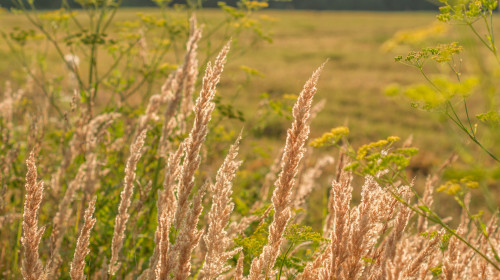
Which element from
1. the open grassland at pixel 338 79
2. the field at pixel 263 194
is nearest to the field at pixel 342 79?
the open grassland at pixel 338 79

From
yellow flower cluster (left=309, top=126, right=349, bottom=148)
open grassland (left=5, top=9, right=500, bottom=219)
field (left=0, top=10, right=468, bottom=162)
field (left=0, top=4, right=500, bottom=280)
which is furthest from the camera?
field (left=0, top=10, right=468, bottom=162)

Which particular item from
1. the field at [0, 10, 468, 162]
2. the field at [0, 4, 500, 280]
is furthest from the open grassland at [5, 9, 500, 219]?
the field at [0, 4, 500, 280]

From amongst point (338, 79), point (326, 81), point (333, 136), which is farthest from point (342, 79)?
point (333, 136)

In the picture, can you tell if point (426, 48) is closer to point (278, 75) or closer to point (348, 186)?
point (348, 186)

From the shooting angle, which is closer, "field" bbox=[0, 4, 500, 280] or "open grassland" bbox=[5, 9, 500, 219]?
"field" bbox=[0, 4, 500, 280]

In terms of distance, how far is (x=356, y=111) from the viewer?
1507 cm

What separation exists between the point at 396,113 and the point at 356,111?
1.29m

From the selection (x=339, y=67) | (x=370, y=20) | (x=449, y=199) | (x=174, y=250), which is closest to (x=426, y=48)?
(x=174, y=250)

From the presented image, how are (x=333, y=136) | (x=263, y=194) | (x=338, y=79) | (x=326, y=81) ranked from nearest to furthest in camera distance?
(x=333, y=136)
(x=263, y=194)
(x=326, y=81)
(x=338, y=79)

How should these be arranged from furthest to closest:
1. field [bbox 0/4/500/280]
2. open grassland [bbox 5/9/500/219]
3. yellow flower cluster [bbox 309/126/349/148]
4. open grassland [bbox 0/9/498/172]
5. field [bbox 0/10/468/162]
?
field [bbox 0/10/468/162]
open grassland [bbox 0/9/498/172]
open grassland [bbox 5/9/500/219]
yellow flower cluster [bbox 309/126/349/148]
field [bbox 0/4/500/280]

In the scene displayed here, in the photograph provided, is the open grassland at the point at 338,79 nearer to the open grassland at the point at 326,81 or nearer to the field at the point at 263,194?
the open grassland at the point at 326,81

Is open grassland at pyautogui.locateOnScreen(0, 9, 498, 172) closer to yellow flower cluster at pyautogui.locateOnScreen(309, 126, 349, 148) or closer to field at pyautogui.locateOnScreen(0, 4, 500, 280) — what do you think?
field at pyautogui.locateOnScreen(0, 4, 500, 280)

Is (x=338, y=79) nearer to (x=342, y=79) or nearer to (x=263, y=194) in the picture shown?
(x=342, y=79)

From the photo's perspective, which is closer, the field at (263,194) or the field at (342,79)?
the field at (263,194)
